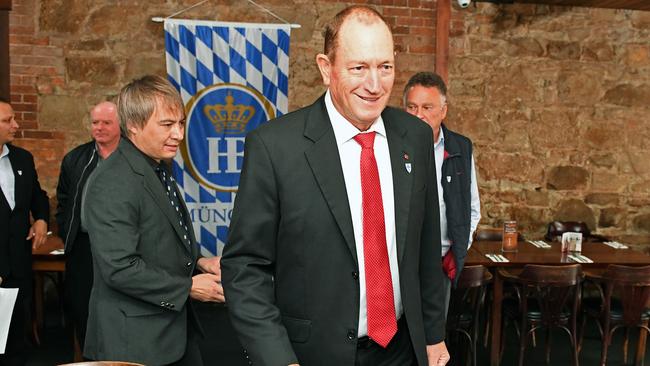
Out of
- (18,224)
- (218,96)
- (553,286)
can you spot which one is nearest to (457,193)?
(553,286)

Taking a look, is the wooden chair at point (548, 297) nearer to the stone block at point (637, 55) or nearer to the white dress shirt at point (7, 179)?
the stone block at point (637, 55)

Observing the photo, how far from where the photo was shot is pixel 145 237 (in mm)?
2482

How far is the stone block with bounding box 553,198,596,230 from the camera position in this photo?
6.95m

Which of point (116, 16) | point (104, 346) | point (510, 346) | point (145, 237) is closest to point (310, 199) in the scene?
point (145, 237)

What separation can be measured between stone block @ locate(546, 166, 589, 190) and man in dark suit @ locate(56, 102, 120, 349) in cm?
439

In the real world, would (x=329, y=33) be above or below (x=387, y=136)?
above

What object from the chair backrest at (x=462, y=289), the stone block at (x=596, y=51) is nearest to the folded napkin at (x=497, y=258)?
the chair backrest at (x=462, y=289)

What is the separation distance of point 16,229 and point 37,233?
24cm

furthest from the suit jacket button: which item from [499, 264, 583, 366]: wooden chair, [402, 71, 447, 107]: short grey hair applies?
[499, 264, 583, 366]: wooden chair

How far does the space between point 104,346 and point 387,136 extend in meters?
1.30

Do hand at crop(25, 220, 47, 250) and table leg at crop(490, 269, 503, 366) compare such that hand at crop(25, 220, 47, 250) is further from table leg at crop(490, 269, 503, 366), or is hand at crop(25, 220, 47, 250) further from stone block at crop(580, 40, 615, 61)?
stone block at crop(580, 40, 615, 61)

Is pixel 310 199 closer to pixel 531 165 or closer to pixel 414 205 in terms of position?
pixel 414 205

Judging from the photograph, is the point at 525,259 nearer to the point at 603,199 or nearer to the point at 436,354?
the point at 603,199

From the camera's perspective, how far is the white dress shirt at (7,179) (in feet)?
14.3
